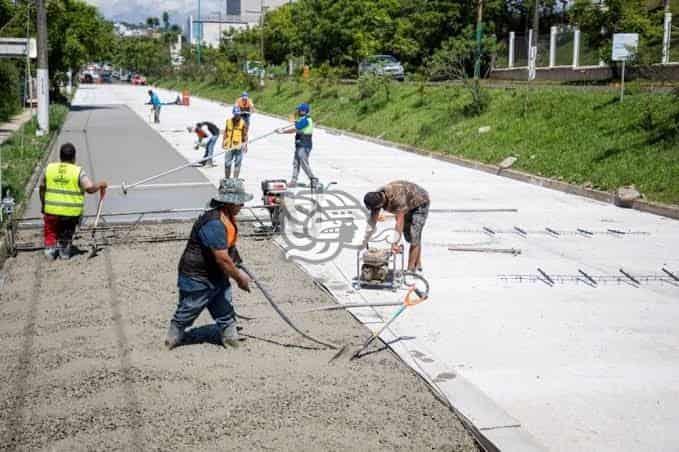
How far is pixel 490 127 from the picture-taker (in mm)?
23922

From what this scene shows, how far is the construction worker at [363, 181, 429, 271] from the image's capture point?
8.65 meters

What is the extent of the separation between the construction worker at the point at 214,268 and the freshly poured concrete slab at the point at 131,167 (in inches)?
266

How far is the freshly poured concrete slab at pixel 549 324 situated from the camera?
5.61 m

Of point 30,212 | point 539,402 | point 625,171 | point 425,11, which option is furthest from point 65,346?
point 425,11

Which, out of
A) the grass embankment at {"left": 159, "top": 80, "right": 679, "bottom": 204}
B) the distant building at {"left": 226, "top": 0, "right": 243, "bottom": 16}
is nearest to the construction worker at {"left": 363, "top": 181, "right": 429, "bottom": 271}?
the grass embankment at {"left": 159, "top": 80, "right": 679, "bottom": 204}

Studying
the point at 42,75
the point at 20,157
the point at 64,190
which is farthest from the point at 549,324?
the point at 42,75

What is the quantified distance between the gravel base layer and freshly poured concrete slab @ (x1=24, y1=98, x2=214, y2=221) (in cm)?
538

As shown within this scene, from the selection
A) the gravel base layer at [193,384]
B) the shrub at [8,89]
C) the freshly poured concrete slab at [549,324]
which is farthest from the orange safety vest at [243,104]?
the shrub at [8,89]

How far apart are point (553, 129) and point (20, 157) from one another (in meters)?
13.9

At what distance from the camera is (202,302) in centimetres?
666

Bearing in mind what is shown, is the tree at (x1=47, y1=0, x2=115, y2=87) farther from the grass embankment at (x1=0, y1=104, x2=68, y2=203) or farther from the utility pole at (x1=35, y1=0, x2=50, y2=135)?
the grass embankment at (x1=0, y1=104, x2=68, y2=203)

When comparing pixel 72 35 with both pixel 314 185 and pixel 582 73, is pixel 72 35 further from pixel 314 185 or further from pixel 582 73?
pixel 314 185

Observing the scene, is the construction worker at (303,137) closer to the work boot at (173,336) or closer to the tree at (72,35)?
the work boot at (173,336)

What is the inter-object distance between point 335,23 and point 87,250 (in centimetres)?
4958
